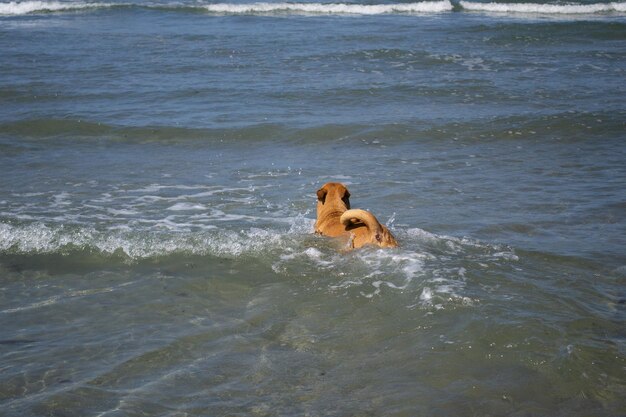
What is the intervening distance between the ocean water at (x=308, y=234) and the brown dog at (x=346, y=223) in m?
0.13

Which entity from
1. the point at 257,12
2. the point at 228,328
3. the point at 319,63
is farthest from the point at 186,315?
the point at 257,12

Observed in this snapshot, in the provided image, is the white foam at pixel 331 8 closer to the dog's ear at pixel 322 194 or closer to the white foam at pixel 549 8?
the white foam at pixel 549 8

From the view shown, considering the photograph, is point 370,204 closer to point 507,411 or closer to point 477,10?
point 507,411

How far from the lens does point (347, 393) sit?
436 cm

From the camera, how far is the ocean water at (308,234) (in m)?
4.50

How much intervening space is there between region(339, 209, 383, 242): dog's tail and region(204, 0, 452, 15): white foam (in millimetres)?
Answer: 18023

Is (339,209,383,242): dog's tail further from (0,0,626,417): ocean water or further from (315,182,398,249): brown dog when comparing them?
(0,0,626,417): ocean water

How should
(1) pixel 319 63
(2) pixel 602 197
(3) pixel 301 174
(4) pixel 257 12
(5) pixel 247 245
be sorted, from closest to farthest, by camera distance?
(5) pixel 247 245 < (2) pixel 602 197 < (3) pixel 301 174 < (1) pixel 319 63 < (4) pixel 257 12

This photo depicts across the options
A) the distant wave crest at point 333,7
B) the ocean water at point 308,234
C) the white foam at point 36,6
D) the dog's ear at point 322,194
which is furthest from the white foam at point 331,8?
the dog's ear at point 322,194

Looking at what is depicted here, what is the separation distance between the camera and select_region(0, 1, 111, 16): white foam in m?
23.8

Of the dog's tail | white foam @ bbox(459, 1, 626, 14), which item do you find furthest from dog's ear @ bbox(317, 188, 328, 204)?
white foam @ bbox(459, 1, 626, 14)

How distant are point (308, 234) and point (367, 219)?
45.1 inches

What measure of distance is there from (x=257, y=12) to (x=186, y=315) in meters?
18.9

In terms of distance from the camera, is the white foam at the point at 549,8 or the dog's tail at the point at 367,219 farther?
the white foam at the point at 549,8
